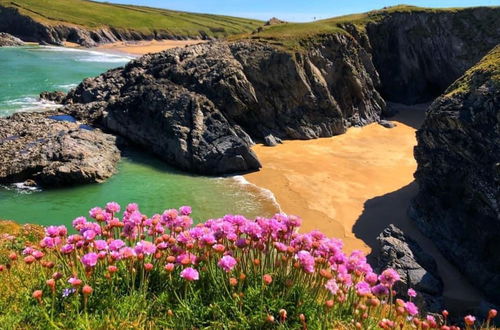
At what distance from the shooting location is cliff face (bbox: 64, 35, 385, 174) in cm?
3281

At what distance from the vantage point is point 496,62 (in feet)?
77.0

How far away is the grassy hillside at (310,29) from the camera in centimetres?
4481

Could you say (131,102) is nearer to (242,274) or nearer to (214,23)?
(242,274)

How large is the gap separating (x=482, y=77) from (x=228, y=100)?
20479 mm

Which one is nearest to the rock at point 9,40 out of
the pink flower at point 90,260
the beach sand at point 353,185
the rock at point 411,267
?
the beach sand at point 353,185

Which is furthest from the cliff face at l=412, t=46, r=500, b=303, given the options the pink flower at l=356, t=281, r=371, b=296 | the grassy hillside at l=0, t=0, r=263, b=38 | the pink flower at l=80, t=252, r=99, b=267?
the grassy hillside at l=0, t=0, r=263, b=38

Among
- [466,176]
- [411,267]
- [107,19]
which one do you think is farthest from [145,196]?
[107,19]

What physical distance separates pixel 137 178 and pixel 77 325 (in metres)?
24.1

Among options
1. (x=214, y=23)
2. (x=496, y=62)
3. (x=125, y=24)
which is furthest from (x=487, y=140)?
(x=214, y=23)

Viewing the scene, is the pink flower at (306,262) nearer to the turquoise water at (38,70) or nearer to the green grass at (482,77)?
the green grass at (482,77)

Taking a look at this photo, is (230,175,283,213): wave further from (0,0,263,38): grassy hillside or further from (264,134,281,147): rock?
(0,0,263,38): grassy hillside

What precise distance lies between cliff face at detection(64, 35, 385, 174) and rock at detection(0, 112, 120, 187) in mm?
4385

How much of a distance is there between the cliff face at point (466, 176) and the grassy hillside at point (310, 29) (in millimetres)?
22320

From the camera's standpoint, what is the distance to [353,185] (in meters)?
30.1
